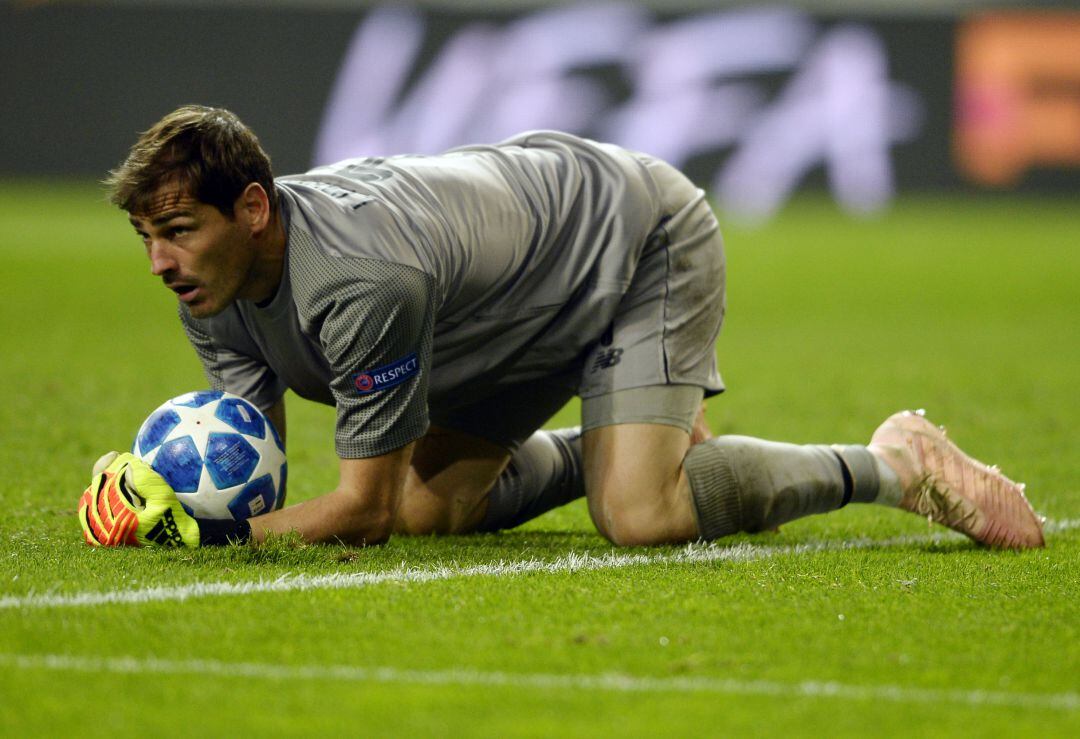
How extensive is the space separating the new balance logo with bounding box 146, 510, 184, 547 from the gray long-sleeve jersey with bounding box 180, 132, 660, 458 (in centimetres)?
49

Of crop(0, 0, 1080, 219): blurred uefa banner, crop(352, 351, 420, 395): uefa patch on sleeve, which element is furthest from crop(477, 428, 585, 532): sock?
crop(0, 0, 1080, 219): blurred uefa banner

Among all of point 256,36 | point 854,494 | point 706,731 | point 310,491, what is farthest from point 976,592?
point 256,36

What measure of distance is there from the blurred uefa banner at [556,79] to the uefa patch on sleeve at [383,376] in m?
17.6

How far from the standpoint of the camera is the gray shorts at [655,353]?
4840mm

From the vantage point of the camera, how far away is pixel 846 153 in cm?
2377

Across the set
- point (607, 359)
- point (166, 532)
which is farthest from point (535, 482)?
point (166, 532)

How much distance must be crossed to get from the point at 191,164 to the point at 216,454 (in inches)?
32.2

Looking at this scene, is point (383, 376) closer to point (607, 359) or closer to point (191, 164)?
point (191, 164)

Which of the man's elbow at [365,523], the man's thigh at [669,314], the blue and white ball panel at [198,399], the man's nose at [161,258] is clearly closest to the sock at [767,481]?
the man's thigh at [669,314]

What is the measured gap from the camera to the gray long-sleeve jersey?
4.13 m

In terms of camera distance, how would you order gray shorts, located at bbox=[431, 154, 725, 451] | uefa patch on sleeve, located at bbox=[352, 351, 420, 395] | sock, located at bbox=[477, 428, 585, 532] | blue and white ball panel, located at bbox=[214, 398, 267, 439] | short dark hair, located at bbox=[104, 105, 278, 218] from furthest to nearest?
1. sock, located at bbox=[477, 428, 585, 532]
2. gray shorts, located at bbox=[431, 154, 725, 451]
3. blue and white ball panel, located at bbox=[214, 398, 267, 439]
4. uefa patch on sleeve, located at bbox=[352, 351, 420, 395]
5. short dark hair, located at bbox=[104, 105, 278, 218]

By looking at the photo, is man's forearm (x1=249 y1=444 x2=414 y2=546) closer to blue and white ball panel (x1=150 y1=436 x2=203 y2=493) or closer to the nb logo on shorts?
blue and white ball panel (x1=150 y1=436 x2=203 y2=493)

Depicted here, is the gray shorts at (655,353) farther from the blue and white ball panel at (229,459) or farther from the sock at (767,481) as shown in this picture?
the blue and white ball panel at (229,459)

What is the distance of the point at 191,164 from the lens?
4.05 metres
